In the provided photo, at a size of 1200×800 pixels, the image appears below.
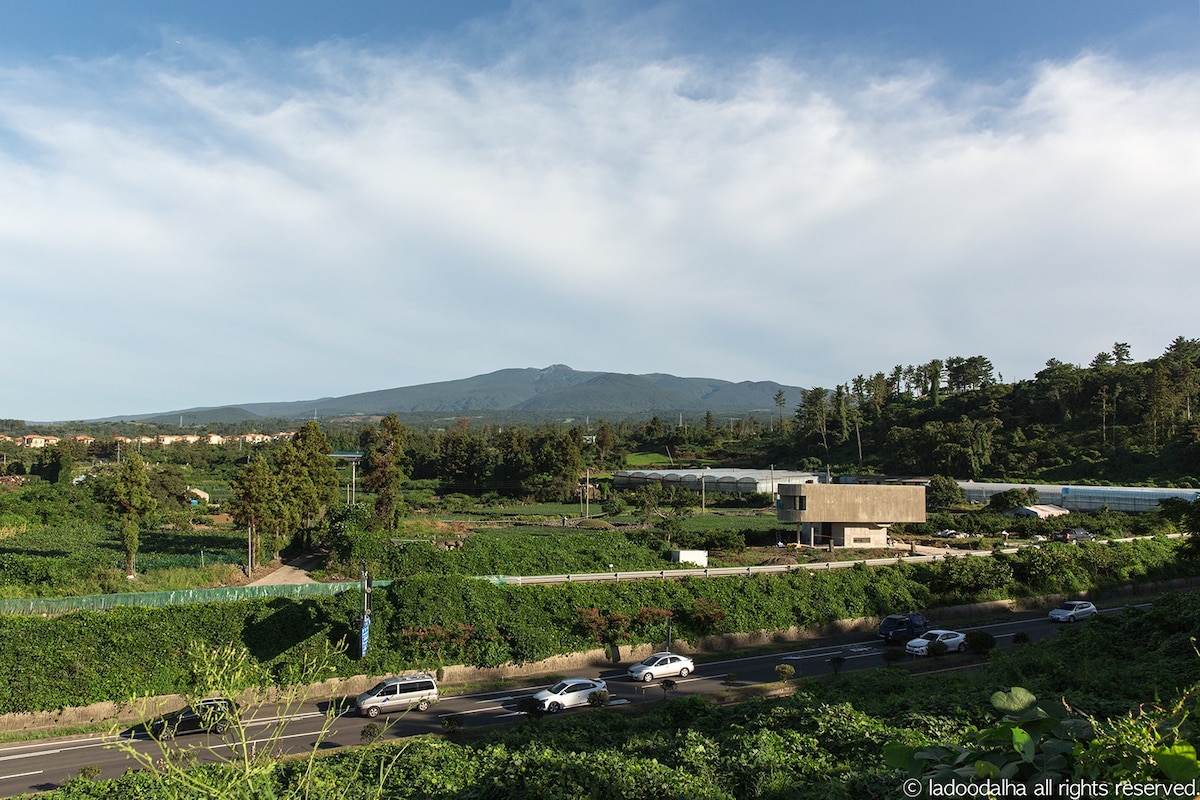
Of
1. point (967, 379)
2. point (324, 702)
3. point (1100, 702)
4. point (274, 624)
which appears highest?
point (967, 379)

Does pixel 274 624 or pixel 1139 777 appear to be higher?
pixel 1139 777

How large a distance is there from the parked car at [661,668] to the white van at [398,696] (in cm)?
663

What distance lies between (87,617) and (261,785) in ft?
66.0

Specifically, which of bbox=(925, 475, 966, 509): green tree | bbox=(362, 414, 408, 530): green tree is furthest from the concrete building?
bbox=(362, 414, 408, 530): green tree

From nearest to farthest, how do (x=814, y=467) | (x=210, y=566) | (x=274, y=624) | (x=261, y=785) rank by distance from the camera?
(x=261, y=785)
(x=274, y=624)
(x=210, y=566)
(x=814, y=467)

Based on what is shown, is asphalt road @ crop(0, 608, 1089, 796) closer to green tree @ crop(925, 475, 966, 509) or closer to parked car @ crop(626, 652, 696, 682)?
parked car @ crop(626, 652, 696, 682)

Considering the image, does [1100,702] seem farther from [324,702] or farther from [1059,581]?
[1059,581]

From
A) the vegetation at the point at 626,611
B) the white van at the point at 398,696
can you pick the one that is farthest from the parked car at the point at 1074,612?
the white van at the point at 398,696

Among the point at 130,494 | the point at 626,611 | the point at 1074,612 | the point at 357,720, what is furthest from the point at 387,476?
the point at 1074,612

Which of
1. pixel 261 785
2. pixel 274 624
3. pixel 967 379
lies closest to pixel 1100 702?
pixel 261 785

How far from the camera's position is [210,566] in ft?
119

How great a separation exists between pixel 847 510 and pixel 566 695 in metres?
27.5

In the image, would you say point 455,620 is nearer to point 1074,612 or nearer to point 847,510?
point 1074,612

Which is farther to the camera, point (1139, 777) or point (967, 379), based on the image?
point (967, 379)
